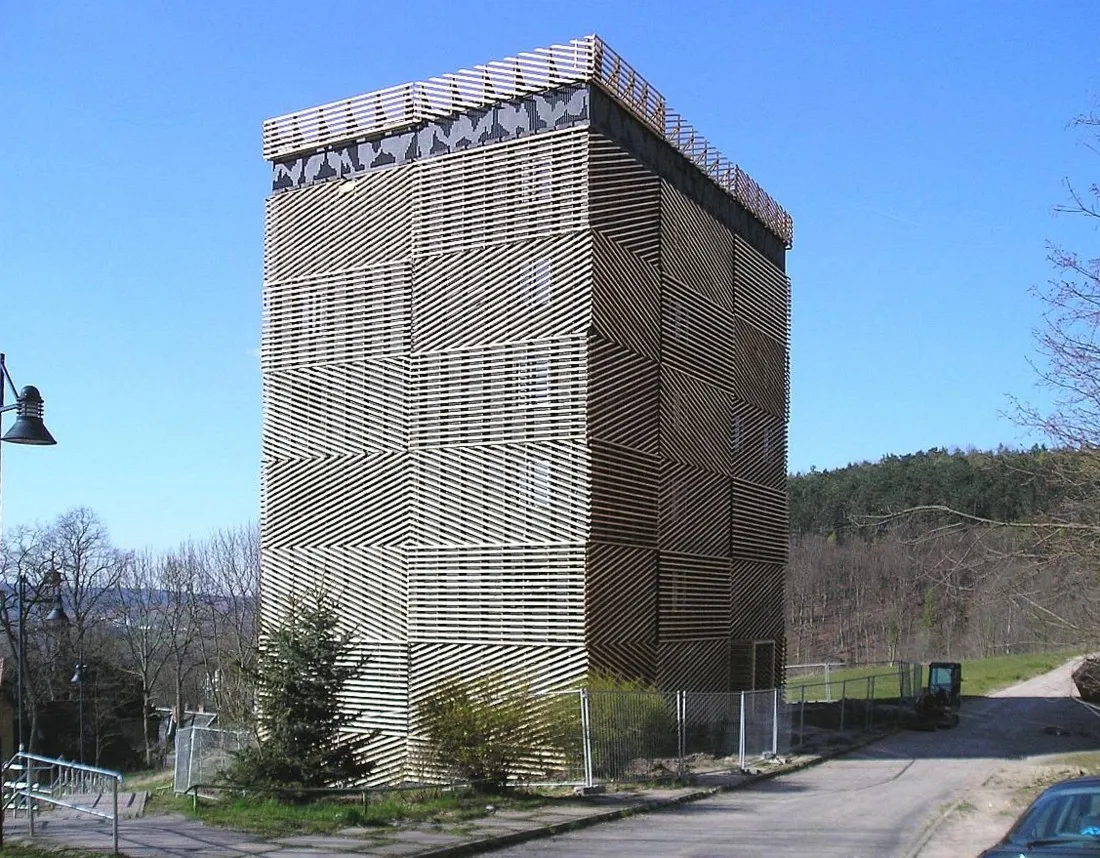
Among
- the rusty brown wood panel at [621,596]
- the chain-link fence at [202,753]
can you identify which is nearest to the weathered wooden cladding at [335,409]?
the rusty brown wood panel at [621,596]

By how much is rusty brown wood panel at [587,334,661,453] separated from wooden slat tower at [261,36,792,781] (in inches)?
2.8

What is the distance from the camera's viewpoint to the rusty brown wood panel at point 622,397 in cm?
2567

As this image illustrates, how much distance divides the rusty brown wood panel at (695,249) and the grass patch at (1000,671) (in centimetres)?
2625

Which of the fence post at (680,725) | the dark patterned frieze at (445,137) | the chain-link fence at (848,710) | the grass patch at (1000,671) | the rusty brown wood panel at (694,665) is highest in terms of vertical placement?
the dark patterned frieze at (445,137)

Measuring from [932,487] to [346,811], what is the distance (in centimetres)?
5872

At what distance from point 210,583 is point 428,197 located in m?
44.7

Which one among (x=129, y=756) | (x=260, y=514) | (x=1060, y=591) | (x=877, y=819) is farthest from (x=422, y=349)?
(x=129, y=756)

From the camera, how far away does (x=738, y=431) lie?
34125 mm

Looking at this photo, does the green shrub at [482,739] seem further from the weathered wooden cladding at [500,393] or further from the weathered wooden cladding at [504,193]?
the weathered wooden cladding at [504,193]

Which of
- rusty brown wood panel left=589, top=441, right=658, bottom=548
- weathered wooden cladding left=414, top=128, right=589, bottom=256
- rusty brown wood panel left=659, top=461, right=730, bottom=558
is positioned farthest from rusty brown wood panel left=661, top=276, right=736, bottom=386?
weathered wooden cladding left=414, top=128, right=589, bottom=256

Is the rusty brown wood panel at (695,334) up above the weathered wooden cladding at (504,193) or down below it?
below

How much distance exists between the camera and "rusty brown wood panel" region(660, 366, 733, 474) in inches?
1151

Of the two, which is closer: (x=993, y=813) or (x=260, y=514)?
(x=993, y=813)

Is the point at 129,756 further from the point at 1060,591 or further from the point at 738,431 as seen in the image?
the point at 1060,591
